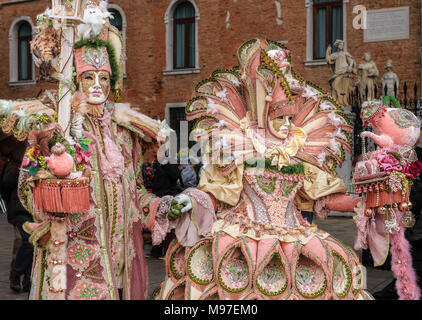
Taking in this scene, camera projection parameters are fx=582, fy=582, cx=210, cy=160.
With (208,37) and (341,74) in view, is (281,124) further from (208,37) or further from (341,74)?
(208,37)

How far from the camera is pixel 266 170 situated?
3777 millimetres

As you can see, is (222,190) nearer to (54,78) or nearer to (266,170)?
(266,170)

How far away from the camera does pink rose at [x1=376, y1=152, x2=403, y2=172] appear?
144 inches

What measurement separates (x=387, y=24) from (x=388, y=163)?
11785mm

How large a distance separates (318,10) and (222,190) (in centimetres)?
1315

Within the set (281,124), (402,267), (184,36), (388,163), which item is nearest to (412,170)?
(388,163)

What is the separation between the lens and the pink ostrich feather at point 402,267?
3783 millimetres

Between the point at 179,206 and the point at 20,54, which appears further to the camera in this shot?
the point at 20,54

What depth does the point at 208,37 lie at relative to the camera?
17297 mm

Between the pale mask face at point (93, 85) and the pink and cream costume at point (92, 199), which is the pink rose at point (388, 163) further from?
the pale mask face at point (93, 85)

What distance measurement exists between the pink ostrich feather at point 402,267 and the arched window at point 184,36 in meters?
14.4

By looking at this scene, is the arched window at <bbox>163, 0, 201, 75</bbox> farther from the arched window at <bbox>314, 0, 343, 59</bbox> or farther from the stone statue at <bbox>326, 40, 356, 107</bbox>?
the stone statue at <bbox>326, 40, 356, 107</bbox>

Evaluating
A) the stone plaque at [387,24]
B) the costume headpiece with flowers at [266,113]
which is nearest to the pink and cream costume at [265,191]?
the costume headpiece with flowers at [266,113]

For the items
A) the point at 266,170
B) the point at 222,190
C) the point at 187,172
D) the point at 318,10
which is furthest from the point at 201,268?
the point at 318,10
